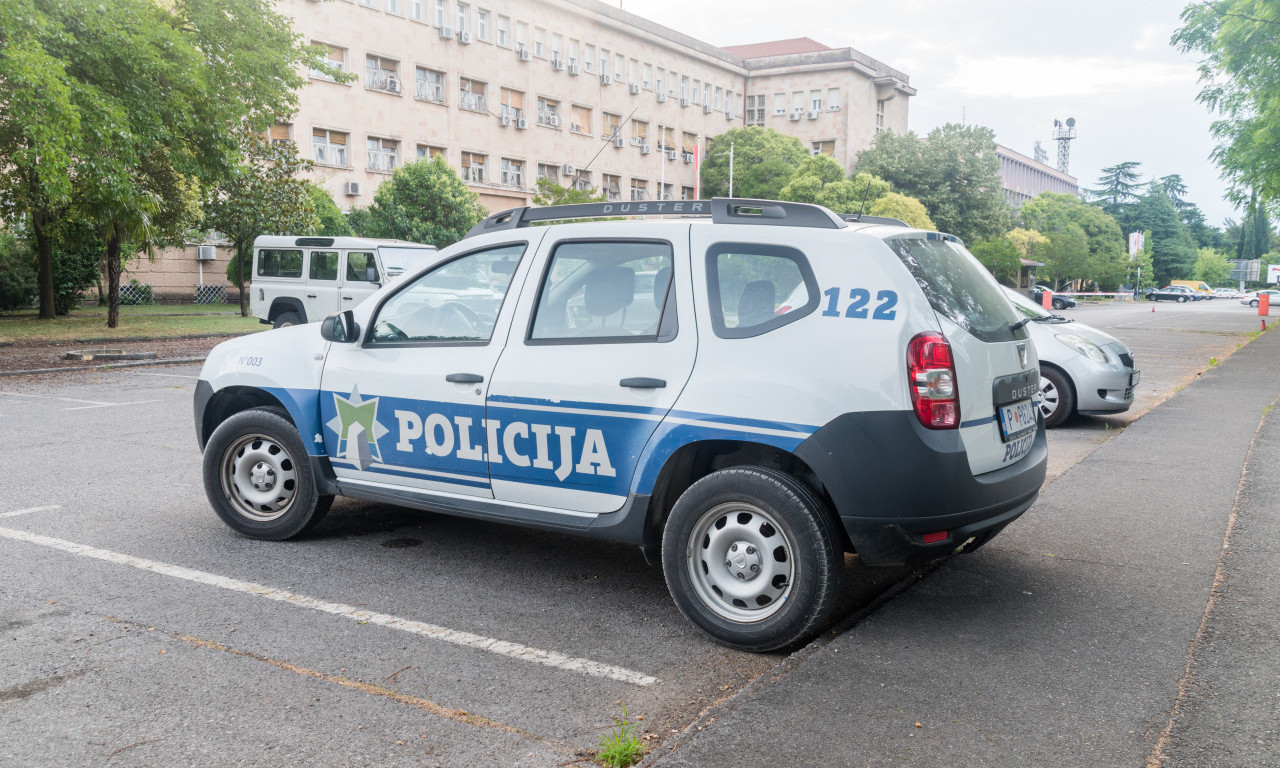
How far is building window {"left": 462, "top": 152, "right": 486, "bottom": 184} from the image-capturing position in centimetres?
5512

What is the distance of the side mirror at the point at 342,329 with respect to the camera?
207 inches

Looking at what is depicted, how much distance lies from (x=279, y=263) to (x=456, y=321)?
1864 centimetres

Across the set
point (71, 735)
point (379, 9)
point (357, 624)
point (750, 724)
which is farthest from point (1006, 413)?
point (379, 9)

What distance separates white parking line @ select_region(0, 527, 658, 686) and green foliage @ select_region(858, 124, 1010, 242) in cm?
7167

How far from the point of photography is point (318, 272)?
21656 millimetres

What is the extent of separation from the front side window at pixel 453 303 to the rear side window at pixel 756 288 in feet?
3.54

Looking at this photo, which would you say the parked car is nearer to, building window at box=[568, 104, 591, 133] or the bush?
the bush

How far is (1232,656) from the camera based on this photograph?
399cm

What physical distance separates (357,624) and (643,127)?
68421 millimetres

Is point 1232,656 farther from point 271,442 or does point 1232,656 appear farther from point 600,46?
point 600,46

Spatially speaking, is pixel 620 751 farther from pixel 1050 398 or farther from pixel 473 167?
pixel 473 167

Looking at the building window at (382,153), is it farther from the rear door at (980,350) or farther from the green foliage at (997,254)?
the rear door at (980,350)

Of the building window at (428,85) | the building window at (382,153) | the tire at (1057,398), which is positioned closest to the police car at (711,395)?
the tire at (1057,398)

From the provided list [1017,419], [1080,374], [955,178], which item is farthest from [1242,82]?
[955,178]
